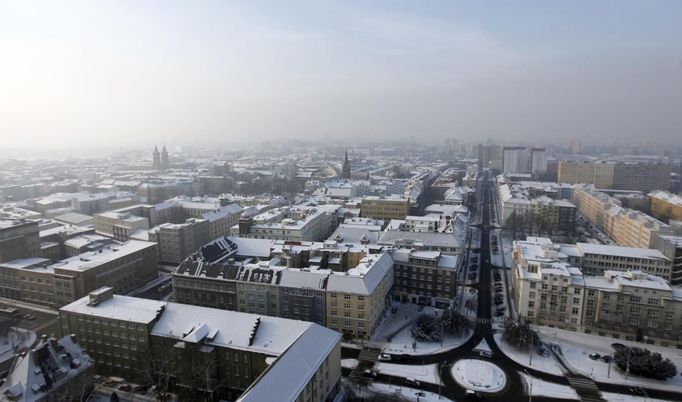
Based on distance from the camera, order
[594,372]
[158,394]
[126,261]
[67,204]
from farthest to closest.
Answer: [67,204] < [126,261] < [594,372] < [158,394]

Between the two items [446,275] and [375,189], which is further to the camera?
[375,189]

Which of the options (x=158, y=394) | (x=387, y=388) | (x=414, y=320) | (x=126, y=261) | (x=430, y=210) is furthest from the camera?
(x=430, y=210)

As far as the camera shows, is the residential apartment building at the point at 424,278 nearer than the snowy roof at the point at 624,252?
Yes

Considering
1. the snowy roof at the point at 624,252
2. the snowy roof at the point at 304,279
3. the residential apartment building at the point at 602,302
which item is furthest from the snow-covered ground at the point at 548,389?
the snowy roof at the point at 624,252

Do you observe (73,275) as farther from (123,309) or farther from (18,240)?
(123,309)

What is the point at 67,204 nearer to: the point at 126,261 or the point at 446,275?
the point at 126,261

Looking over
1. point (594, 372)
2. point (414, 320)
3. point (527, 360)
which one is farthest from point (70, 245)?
point (594, 372)

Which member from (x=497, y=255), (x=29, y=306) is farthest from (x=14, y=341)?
(x=497, y=255)

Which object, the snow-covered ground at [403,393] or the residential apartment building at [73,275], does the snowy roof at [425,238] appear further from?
the residential apartment building at [73,275]
